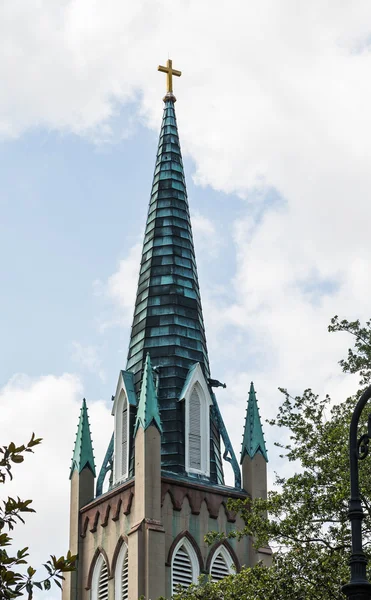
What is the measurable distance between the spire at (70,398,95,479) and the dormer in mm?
1482

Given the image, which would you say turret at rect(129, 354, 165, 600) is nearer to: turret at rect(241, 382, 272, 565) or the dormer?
the dormer

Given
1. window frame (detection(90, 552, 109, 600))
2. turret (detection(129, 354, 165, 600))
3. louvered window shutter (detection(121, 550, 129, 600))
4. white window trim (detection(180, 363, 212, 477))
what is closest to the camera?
turret (detection(129, 354, 165, 600))

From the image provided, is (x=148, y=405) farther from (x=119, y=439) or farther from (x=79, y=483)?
(x=79, y=483)

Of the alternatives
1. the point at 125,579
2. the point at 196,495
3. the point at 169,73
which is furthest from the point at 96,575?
the point at 169,73

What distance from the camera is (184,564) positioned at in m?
44.1

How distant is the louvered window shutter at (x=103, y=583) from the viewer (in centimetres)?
4534

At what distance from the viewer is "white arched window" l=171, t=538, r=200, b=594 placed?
4356 cm

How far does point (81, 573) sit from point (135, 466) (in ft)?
16.1

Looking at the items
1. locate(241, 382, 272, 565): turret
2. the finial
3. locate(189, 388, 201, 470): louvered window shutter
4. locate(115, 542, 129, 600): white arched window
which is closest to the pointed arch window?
locate(189, 388, 201, 470): louvered window shutter

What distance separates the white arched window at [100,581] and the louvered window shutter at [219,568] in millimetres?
3649

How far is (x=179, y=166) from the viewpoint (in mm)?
54938

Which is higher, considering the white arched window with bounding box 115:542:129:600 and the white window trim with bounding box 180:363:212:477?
the white window trim with bounding box 180:363:212:477

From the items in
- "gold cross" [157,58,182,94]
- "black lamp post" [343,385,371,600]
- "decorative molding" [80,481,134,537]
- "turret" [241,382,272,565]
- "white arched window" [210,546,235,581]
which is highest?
"gold cross" [157,58,182,94]

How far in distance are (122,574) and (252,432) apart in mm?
7307
